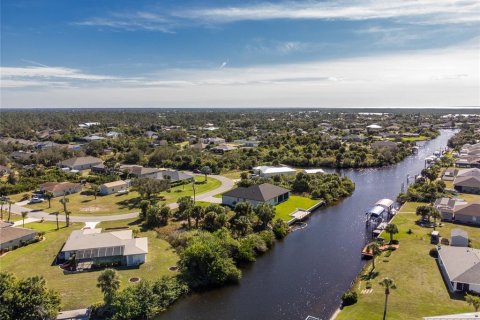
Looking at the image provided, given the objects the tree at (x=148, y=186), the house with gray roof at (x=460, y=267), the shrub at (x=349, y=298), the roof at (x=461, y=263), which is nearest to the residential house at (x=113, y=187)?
the tree at (x=148, y=186)

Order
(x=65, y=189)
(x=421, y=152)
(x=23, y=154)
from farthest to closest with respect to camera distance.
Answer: (x=421, y=152), (x=23, y=154), (x=65, y=189)

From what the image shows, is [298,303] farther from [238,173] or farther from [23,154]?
[23,154]

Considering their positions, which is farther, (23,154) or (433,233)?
(23,154)

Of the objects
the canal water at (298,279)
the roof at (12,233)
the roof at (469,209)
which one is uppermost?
the roof at (469,209)

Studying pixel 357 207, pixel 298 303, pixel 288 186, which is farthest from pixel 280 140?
pixel 298 303

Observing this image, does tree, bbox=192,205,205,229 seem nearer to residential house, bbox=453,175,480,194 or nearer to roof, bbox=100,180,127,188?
roof, bbox=100,180,127,188

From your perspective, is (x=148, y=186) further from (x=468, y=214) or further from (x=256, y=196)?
(x=468, y=214)

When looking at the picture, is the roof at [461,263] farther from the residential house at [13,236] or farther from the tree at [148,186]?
the residential house at [13,236]

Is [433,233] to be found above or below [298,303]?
above
